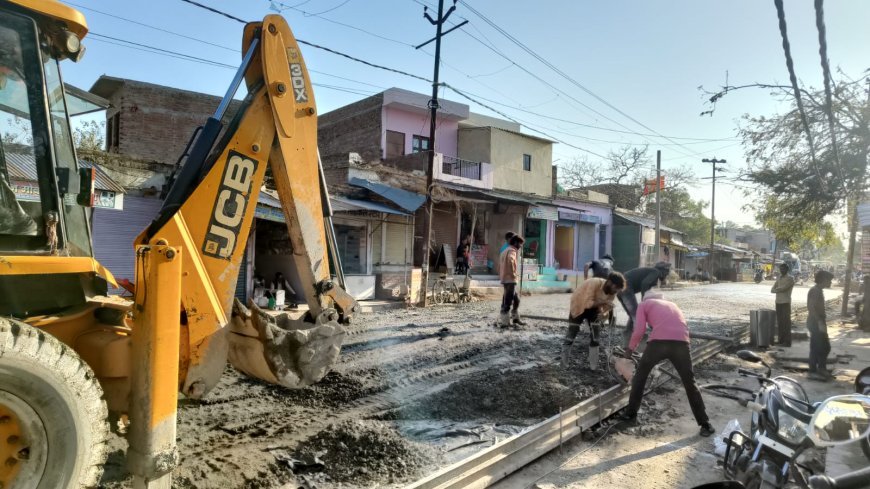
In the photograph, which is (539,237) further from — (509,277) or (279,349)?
(279,349)

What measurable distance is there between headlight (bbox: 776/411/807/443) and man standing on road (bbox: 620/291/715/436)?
66.4 inches

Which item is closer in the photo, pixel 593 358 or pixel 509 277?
pixel 593 358

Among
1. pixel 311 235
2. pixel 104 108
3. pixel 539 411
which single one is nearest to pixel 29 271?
pixel 311 235

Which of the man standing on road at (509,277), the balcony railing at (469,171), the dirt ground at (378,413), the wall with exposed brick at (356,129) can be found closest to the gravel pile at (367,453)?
the dirt ground at (378,413)

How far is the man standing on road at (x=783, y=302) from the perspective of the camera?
986cm

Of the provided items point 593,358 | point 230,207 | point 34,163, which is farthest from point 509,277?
point 34,163

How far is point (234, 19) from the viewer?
28.5 feet

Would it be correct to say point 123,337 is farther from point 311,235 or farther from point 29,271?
point 311,235

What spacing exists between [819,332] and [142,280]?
8996mm

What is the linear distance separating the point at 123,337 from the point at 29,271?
0.58 meters

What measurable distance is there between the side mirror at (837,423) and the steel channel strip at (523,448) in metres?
1.95

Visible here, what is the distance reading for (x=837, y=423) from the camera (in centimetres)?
292

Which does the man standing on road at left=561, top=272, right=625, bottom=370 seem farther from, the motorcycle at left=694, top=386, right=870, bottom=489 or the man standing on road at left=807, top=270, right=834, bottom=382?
the motorcycle at left=694, top=386, right=870, bottom=489

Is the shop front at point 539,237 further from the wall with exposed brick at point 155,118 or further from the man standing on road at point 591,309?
the man standing on road at point 591,309
